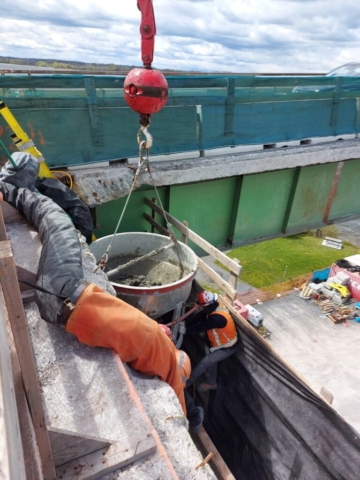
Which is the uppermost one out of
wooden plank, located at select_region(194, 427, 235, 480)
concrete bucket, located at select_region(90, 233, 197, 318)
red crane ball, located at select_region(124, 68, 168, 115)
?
red crane ball, located at select_region(124, 68, 168, 115)

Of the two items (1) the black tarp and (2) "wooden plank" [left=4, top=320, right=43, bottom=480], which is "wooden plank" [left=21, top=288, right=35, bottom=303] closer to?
(2) "wooden plank" [left=4, top=320, right=43, bottom=480]

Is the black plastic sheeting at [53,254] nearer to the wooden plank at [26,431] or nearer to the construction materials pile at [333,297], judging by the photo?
the wooden plank at [26,431]

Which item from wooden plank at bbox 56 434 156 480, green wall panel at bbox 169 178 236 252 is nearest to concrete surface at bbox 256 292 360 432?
green wall panel at bbox 169 178 236 252

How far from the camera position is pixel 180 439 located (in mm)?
2764

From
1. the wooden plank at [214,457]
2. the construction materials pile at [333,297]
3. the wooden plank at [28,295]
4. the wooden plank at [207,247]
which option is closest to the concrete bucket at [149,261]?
the wooden plank at [207,247]

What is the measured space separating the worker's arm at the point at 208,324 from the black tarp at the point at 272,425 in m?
0.35

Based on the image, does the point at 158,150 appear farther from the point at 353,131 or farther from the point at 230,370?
the point at 353,131

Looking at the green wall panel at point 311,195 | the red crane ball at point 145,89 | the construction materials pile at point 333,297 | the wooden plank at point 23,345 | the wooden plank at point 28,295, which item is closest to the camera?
the wooden plank at point 23,345

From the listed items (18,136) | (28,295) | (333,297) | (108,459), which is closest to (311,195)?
(18,136)

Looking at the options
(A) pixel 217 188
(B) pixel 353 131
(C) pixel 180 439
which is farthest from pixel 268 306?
(C) pixel 180 439

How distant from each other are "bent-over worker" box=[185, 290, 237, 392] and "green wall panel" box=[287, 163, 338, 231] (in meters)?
3.99

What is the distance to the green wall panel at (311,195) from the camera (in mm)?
8766

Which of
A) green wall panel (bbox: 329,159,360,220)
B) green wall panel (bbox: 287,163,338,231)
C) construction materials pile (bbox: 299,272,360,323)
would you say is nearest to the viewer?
green wall panel (bbox: 287,163,338,231)

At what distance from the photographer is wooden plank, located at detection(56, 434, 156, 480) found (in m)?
2.34
